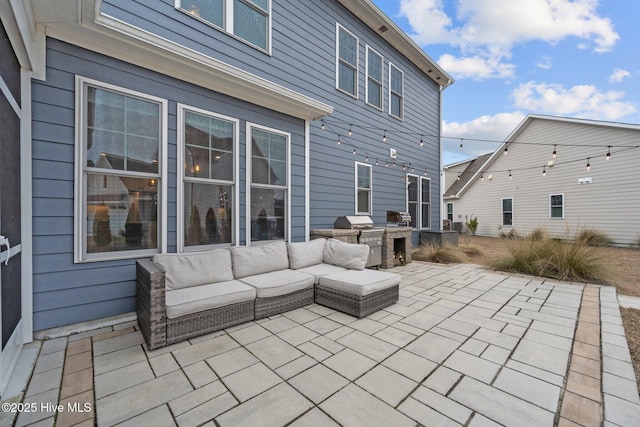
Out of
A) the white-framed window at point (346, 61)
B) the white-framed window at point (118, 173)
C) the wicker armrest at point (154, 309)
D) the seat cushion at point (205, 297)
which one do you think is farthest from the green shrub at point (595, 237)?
the white-framed window at point (118, 173)

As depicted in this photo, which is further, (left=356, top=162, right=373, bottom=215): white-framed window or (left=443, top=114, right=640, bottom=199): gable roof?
(left=443, top=114, right=640, bottom=199): gable roof

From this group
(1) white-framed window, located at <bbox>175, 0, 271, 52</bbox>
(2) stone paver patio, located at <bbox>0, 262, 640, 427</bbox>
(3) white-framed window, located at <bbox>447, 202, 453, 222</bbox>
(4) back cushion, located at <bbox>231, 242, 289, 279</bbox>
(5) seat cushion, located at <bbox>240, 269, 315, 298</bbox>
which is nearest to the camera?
(2) stone paver patio, located at <bbox>0, 262, 640, 427</bbox>

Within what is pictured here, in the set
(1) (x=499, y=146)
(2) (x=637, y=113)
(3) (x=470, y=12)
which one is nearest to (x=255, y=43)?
(3) (x=470, y=12)

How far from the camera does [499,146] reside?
12383 millimetres

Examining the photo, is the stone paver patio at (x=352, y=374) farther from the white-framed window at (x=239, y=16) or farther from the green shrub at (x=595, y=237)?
the green shrub at (x=595, y=237)

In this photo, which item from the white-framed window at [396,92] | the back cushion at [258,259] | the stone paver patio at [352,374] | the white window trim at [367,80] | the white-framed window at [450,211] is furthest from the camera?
the white-framed window at [450,211]

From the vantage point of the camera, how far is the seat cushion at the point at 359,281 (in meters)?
3.01

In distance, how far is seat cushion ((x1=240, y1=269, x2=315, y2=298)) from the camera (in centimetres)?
296

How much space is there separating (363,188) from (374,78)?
2.89 m

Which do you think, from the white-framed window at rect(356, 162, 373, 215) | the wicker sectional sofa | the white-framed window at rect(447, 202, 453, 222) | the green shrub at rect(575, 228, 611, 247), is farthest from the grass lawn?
the white-framed window at rect(447, 202, 453, 222)

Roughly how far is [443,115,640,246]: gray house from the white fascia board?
26.1ft

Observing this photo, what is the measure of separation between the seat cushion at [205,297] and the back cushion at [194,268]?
0.27 ft

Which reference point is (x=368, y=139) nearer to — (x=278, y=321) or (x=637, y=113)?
(x=278, y=321)

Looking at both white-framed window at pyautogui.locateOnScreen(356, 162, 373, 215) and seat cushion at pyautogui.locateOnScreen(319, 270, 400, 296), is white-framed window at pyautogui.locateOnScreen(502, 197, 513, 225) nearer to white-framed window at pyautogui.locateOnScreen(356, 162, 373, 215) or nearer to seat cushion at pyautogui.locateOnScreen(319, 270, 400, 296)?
white-framed window at pyautogui.locateOnScreen(356, 162, 373, 215)
